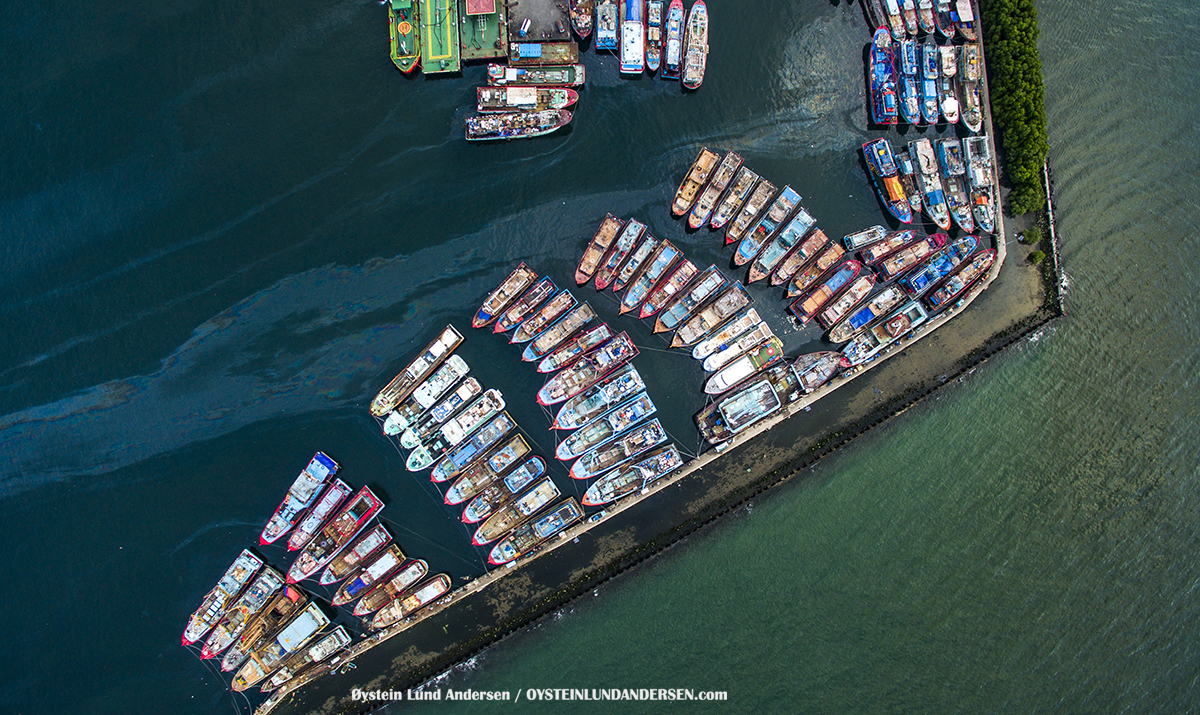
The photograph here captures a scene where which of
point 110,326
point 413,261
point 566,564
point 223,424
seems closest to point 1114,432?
point 566,564

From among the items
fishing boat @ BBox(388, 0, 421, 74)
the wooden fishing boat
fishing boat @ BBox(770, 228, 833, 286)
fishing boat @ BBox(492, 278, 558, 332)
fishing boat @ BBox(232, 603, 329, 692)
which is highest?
fishing boat @ BBox(388, 0, 421, 74)

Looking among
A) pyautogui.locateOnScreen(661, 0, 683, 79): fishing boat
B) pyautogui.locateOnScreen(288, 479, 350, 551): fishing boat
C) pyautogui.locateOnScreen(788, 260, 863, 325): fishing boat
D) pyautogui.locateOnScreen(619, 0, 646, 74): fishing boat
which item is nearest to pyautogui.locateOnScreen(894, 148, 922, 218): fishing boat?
pyautogui.locateOnScreen(788, 260, 863, 325): fishing boat

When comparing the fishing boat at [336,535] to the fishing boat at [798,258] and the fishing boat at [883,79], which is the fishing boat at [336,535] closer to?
the fishing boat at [798,258]

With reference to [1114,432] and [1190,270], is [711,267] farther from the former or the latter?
[1190,270]

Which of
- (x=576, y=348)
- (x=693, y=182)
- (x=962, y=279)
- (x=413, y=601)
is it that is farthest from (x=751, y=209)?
(x=413, y=601)

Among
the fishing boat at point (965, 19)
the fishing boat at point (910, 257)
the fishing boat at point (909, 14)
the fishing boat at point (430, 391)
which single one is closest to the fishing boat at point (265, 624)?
the fishing boat at point (430, 391)

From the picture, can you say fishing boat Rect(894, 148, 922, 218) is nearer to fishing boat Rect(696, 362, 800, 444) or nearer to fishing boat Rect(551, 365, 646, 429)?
fishing boat Rect(696, 362, 800, 444)

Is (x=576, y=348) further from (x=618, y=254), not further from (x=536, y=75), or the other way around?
(x=536, y=75)
